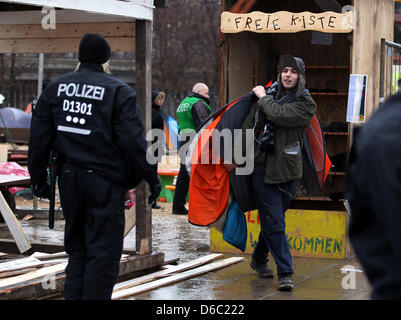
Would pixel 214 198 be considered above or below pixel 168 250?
→ above

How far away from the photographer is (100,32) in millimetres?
7168

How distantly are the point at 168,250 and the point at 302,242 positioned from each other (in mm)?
1456

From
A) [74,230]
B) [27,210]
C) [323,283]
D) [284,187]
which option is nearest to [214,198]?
[284,187]

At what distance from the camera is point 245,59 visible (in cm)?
861

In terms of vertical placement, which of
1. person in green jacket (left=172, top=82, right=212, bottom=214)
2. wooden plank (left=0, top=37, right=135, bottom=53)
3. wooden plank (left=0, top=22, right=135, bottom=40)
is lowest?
person in green jacket (left=172, top=82, right=212, bottom=214)

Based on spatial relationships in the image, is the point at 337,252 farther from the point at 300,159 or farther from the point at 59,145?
the point at 59,145

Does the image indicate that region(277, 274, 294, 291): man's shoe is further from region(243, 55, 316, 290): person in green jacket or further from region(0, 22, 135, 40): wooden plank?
region(0, 22, 135, 40): wooden plank

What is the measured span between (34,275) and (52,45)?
283cm

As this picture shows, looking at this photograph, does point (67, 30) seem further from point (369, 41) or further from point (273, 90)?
point (369, 41)

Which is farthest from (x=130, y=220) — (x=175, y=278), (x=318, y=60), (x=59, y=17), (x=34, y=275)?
(x=318, y=60)

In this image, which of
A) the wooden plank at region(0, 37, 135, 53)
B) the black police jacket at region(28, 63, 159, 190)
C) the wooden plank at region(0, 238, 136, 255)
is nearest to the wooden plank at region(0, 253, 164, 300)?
the wooden plank at region(0, 238, 136, 255)

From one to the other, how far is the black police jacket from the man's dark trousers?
1.77 m

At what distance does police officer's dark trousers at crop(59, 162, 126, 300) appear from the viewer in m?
4.45

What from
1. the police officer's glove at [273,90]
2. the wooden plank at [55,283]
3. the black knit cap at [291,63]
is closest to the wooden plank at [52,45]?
the police officer's glove at [273,90]
